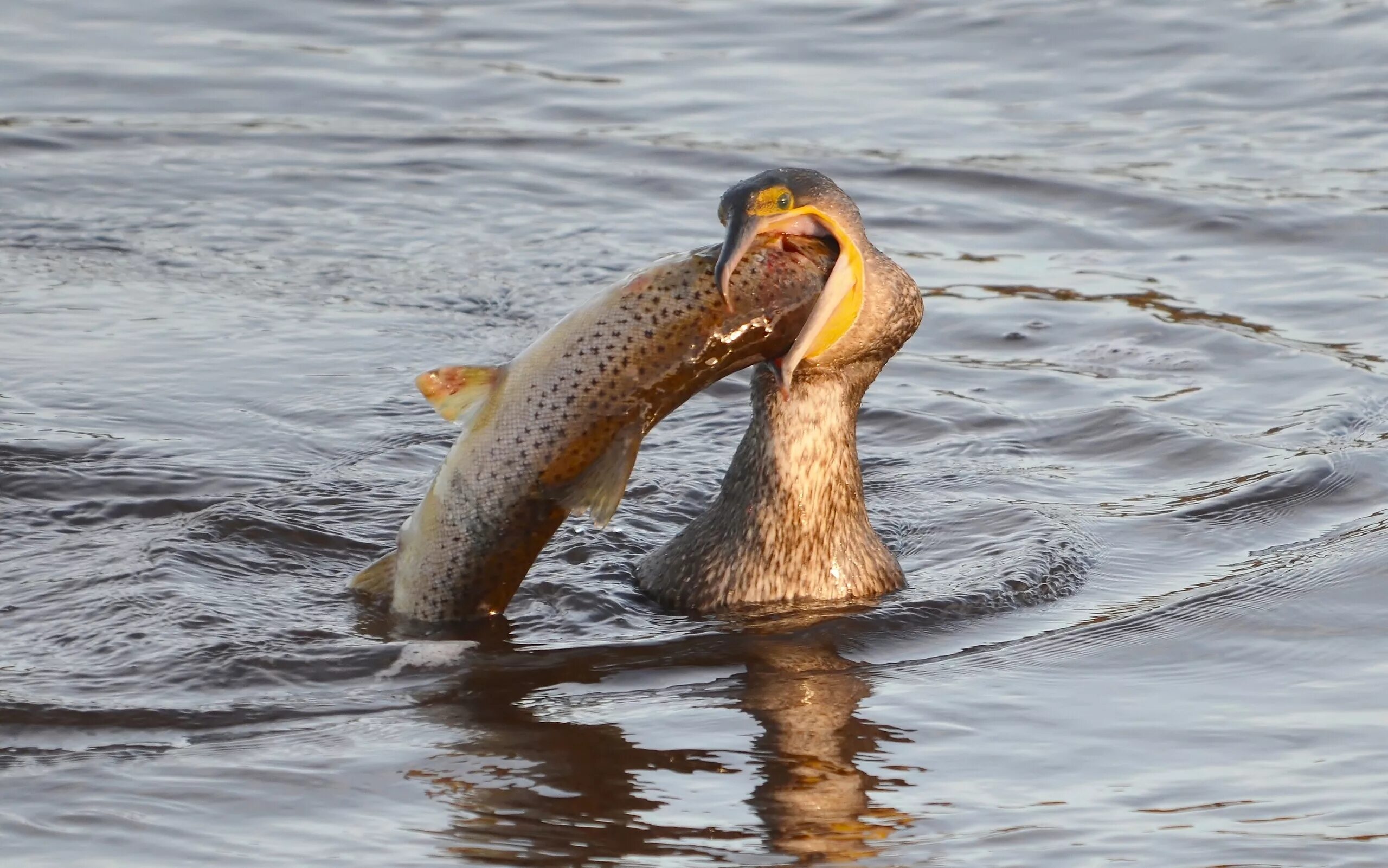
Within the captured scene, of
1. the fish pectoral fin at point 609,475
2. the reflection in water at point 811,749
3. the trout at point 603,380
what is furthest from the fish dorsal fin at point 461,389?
the reflection in water at point 811,749

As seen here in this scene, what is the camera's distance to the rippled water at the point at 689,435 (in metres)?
4.36

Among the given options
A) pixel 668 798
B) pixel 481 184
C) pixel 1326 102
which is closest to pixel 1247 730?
pixel 668 798

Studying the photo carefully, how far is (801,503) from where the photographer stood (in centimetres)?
559

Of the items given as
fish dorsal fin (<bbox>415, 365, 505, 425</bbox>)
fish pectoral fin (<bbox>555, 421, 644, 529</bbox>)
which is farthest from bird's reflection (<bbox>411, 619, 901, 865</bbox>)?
fish dorsal fin (<bbox>415, 365, 505, 425</bbox>)

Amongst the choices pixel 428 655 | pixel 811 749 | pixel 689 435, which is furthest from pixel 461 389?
pixel 689 435

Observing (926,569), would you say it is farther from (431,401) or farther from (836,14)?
(836,14)

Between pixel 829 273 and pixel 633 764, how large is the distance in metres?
1.30

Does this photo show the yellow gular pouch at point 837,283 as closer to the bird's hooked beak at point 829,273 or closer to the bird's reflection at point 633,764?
the bird's hooked beak at point 829,273

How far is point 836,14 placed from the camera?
46.4 feet

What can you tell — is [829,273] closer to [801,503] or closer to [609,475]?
[609,475]

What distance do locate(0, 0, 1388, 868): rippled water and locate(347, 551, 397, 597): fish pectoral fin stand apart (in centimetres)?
10

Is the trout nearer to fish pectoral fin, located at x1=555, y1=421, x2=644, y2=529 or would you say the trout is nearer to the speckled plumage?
fish pectoral fin, located at x1=555, y1=421, x2=644, y2=529

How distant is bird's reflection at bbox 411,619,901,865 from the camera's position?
4086 millimetres

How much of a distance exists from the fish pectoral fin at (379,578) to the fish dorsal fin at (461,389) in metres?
0.55
